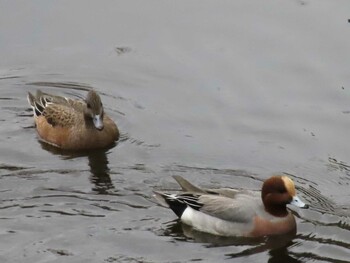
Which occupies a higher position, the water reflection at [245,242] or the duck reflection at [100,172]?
the duck reflection at [100,172]

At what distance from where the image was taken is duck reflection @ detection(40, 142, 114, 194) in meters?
12.4

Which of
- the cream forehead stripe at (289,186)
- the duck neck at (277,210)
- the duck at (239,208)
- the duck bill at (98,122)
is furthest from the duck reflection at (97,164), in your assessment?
the cream forehead stripe at (289,186)

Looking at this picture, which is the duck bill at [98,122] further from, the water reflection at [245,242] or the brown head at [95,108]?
the water reflection at [245,242]

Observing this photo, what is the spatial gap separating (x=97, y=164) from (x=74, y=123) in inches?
35.8

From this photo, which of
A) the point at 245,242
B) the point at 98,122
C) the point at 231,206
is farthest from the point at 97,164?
the point at 245,242

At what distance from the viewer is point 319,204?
39.3 ft

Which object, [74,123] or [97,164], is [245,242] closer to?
[97,164]

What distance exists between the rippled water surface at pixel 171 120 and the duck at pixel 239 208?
0.11 m

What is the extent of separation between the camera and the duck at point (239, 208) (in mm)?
11438

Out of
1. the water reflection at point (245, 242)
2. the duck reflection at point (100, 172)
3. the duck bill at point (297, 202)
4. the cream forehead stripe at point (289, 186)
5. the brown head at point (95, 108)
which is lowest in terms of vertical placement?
the water reflection at point (245, 242)

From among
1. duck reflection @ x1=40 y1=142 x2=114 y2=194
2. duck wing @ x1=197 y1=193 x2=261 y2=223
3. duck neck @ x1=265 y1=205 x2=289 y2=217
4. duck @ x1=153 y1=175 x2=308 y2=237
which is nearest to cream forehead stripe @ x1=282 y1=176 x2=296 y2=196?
duck @ x1=153 y1=175 x2=308 y2=237

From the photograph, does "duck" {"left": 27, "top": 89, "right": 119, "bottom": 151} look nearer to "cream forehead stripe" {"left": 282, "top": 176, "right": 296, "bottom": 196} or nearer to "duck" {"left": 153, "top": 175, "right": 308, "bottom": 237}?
"duck" {"left": 153, "top": 175, "right": 308, "bottom": 237}

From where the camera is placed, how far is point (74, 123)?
13766 millimetres

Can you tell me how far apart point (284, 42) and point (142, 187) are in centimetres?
414
